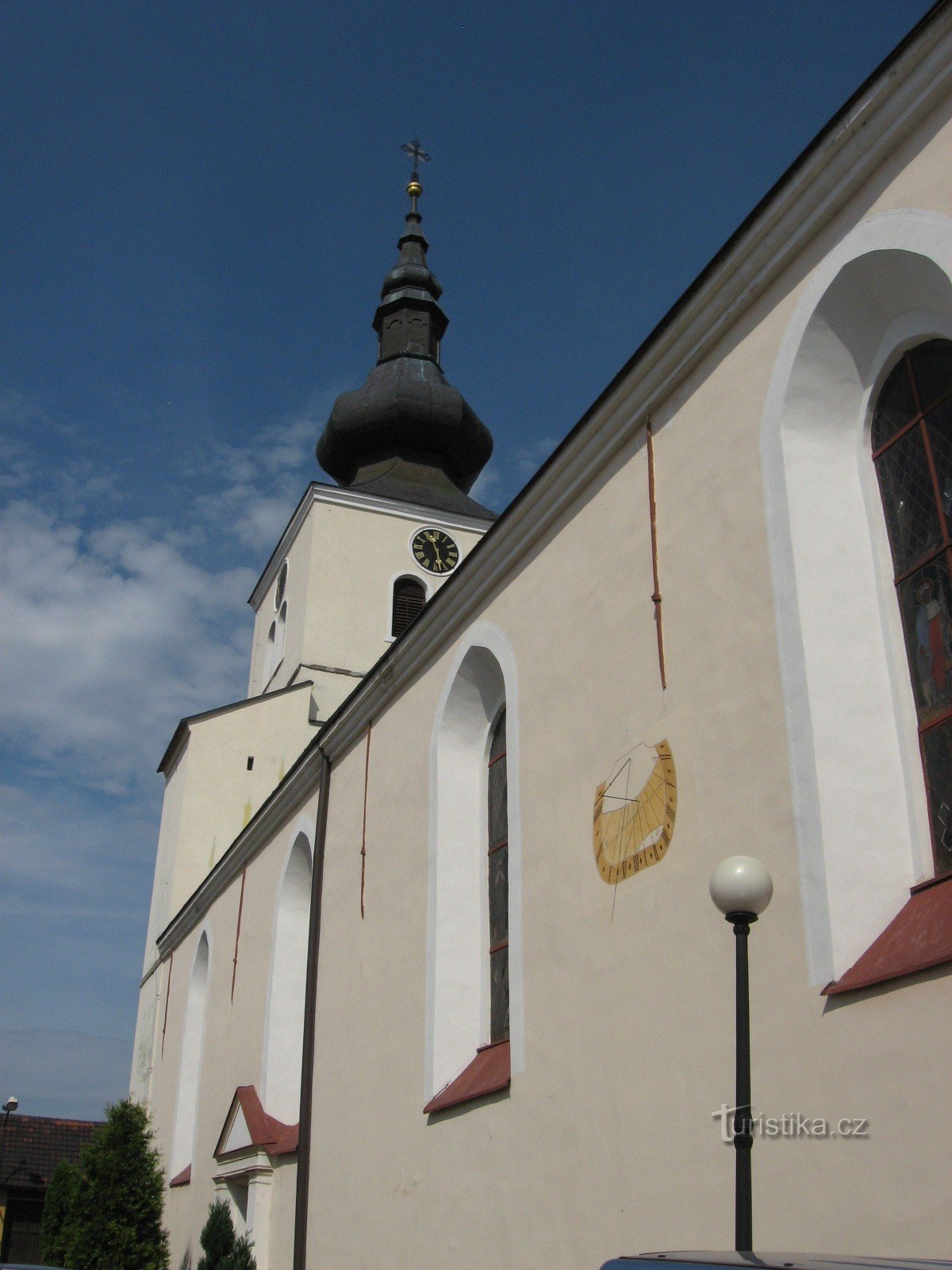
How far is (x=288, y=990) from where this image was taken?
14.4 meters

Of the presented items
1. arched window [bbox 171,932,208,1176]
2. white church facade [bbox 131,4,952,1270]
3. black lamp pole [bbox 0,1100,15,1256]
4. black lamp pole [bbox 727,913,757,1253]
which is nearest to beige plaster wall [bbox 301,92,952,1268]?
white church facade [bbox 131,4,952,1270]

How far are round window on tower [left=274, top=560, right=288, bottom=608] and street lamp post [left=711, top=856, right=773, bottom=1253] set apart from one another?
22330mm

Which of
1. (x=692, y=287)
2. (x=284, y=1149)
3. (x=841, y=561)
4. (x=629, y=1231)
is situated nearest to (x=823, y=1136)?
(x=629, y=1231)

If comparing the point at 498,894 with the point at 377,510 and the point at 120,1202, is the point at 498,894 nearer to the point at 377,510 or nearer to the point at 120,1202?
the point at 120,1202

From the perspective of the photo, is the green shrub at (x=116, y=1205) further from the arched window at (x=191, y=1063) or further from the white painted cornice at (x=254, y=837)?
the white painted cornice at (x=254, y=837)

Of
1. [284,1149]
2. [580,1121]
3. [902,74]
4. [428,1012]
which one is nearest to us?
[902,74]

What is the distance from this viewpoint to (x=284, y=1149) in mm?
12352

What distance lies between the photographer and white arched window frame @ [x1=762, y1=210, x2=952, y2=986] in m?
5.55

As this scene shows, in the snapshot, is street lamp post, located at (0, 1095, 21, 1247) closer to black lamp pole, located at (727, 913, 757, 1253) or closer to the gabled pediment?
the gabled pediment

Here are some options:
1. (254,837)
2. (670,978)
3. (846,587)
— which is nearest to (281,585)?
(254,837)

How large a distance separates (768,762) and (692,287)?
2.89 m

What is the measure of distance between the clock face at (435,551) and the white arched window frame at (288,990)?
1131 cm

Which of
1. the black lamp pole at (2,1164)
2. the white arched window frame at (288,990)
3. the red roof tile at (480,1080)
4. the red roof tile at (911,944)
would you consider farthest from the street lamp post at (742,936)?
the black lamp pole at (2,1164)

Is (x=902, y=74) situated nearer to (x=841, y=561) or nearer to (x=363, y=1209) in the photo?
(x=841, y=561)
